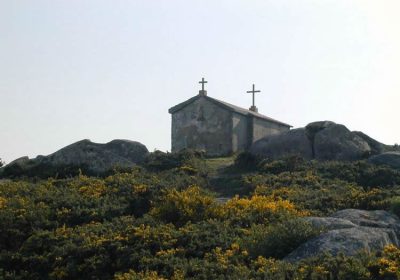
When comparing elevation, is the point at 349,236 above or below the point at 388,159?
below

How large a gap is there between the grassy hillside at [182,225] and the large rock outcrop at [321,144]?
5.21 meters

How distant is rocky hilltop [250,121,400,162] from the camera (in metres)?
32.2

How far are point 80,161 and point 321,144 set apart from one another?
1231cm

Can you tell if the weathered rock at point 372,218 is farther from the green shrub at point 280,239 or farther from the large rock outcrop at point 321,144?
the large rock outcrop at point 321,144

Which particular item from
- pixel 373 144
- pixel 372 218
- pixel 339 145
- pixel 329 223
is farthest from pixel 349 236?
pixel 373 144

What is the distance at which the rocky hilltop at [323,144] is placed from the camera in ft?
106

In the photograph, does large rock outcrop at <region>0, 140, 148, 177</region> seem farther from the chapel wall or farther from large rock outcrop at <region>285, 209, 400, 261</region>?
large rock outcrop at <region>285, 209, 400, 261</region>

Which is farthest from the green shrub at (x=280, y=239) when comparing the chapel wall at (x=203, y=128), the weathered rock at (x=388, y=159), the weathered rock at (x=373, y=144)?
the chapel wall at (x=203, y=128)

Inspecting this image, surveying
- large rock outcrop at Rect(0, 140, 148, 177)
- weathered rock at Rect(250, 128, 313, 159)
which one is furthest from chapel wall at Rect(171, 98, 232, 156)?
large rock outcrop at Rect(0, 140, 148, 177)

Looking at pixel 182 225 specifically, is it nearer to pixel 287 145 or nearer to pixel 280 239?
pixel 280 239

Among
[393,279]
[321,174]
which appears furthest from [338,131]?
[393,279]

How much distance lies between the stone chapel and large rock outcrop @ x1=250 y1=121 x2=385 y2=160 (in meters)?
3.78

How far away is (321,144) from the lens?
3284cm

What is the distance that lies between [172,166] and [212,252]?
15.0m
